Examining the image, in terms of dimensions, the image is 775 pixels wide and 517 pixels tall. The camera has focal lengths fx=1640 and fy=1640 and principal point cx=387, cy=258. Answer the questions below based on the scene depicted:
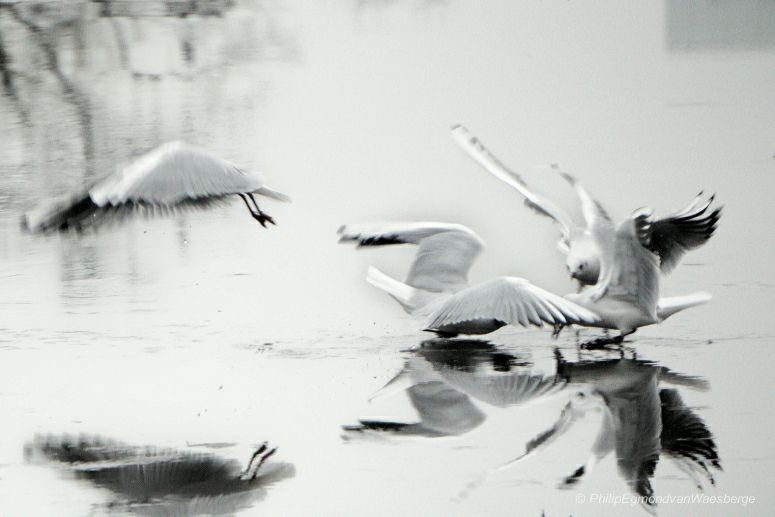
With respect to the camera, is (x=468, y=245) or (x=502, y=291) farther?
(x=468, y=245)

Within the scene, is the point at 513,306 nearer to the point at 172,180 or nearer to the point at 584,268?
the point at 584,268

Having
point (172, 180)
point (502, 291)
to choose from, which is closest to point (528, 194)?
point (502, 291)

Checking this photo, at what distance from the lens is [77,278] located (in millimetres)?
11227

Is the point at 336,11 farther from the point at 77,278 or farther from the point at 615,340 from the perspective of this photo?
the point at 615,340

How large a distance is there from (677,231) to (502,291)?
3.88 ft

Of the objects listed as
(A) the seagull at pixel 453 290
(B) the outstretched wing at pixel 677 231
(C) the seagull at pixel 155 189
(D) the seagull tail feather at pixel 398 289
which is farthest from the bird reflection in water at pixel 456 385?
(C) the seagull at pixel 155 189

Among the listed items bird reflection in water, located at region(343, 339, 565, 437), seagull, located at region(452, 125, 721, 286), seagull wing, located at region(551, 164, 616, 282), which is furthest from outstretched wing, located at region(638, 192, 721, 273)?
bird reflection in water, located at region(343, 339, 565, 437)

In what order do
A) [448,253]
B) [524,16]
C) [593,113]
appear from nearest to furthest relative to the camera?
1. [448,253]
2. [593,113]
3. [524,16]

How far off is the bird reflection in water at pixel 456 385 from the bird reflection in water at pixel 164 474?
79 cm

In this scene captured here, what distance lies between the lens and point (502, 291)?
8.79m

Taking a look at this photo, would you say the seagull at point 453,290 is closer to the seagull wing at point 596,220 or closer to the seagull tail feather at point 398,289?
the seagull tail feather at point 398,289

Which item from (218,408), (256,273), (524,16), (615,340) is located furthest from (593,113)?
(218,408)

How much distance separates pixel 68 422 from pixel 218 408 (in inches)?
29.0

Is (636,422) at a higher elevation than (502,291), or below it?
below
